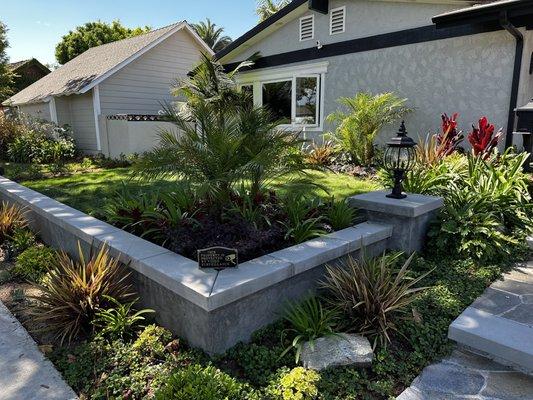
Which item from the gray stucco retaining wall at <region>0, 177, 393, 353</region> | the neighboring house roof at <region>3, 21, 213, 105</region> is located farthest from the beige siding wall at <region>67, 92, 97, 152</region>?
the gray stucco retaining wall at <region>0, 177, 393, 353</region>

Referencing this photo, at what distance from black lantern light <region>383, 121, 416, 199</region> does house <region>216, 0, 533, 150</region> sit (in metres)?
1.65

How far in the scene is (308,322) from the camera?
105 inches

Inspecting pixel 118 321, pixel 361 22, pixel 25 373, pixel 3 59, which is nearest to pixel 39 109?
pixel 3 59

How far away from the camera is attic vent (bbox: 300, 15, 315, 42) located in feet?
32.5

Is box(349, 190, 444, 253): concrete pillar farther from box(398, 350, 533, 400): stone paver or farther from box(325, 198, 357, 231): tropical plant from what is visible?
box(398, 350, 533, 400): stone paver

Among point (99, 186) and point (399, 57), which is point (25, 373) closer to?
point (99, 186)

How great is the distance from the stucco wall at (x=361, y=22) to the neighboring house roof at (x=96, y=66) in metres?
4.76

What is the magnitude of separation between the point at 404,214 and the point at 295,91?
7.68 m

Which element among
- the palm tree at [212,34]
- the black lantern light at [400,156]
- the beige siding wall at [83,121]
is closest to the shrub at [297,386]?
the black lantern light at [400,156]

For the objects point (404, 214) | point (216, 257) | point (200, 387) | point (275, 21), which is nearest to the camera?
point (200, 387)

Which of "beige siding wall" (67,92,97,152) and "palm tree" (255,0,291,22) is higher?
"palm tree" (255,0,291,22)

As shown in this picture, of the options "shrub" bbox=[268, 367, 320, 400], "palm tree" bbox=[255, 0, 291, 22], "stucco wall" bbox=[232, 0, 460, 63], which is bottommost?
"shrub" bbox=[268, 367, 320, 400]

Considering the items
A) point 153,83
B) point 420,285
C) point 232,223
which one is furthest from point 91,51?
point 420,285

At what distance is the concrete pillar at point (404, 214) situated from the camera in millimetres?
3762
